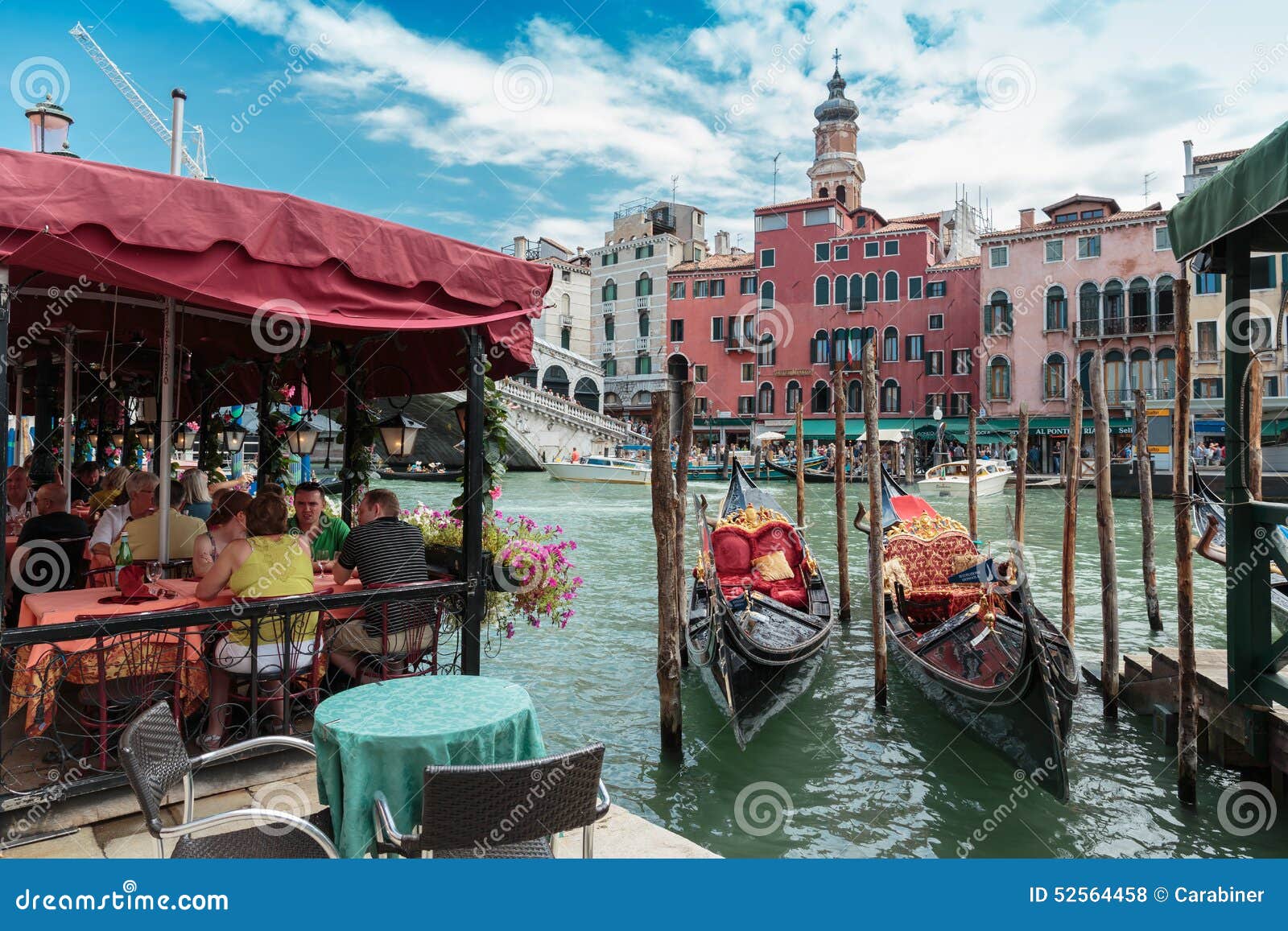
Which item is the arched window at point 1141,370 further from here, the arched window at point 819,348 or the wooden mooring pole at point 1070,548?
the wooden mooring pole at point 1070,548

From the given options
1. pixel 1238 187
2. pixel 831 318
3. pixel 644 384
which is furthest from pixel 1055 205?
pixel 1238 187

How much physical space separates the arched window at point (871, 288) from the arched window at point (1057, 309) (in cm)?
612

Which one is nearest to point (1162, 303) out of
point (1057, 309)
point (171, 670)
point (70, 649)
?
point (1057, 309)

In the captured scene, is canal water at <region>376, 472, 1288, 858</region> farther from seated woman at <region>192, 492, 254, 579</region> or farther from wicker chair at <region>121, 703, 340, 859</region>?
wicker chair at <region>121, 703, 340, 859</region>

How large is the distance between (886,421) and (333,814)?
33545mm

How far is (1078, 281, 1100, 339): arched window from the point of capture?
2906cm

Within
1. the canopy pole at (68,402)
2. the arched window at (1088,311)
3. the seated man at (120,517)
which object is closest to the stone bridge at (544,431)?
the arched window at (1088,311)

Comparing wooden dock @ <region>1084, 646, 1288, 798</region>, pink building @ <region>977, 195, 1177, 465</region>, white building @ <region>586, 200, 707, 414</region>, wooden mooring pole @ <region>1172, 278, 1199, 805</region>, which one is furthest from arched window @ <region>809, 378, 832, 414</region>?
wooden mooring pole @ <region>1172, 278, 1199, 805</region>

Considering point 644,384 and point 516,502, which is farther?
point 644,384

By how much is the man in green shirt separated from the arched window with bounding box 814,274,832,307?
31517mm

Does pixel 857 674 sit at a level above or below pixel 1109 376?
below

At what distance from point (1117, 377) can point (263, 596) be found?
99.9 feet

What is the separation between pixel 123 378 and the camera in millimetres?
7574

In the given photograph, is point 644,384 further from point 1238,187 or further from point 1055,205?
point 1238,187
